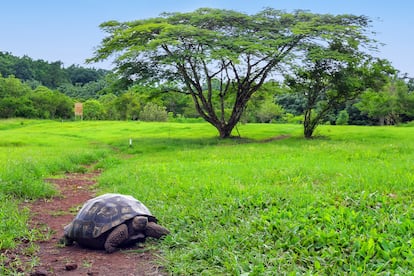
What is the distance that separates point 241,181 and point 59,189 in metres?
4.35

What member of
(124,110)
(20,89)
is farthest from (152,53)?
(20,89)

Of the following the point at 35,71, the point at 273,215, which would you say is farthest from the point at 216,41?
the point at 35,71

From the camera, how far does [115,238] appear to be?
535cm

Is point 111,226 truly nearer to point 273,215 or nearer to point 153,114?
point 273,215

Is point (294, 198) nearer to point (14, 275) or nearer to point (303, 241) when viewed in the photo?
point (303, 241)

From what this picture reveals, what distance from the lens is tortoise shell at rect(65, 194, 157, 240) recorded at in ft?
17.8

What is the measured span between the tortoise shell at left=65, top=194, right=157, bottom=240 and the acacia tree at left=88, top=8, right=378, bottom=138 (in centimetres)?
1612

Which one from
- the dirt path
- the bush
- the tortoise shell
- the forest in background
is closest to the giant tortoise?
the tortoise shell

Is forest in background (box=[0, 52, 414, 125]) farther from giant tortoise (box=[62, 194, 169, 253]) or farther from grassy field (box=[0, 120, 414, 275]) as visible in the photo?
giant tortoise (box=[62, 194, 169, 253])

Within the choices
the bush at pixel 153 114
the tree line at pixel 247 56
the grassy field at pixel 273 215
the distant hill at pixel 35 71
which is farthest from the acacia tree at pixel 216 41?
the distant hill at pixel 35 71

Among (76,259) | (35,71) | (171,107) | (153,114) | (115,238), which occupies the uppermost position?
(35,71)

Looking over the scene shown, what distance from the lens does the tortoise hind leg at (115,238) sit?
17.5 feet

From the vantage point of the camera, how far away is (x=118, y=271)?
4707 millimetres

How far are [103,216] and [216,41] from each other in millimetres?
18364
